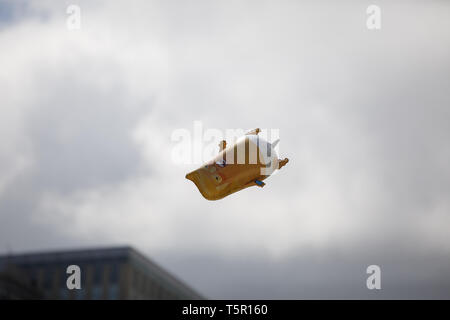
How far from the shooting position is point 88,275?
153 m

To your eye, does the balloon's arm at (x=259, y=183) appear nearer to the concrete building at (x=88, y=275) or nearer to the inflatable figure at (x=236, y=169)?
the inflatable figure at (x=236, y=169)

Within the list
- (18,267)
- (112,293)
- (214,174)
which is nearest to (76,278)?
(112,293)

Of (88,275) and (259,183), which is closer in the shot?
(259,183)

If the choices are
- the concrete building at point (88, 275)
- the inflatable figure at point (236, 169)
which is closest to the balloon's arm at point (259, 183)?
the inflatable figure at point (236, 169)

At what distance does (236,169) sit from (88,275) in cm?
11154

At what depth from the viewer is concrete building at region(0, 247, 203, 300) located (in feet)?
486

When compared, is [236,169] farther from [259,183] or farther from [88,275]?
[88,275]

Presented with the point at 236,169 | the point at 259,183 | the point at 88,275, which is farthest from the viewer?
the point at 88,275

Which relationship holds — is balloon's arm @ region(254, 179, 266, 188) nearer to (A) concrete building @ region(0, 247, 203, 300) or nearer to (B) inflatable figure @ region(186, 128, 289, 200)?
(B) inflatable figure @ region(186, 128, 289, 200)

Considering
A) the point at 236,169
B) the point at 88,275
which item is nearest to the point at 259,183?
the point at 236,169

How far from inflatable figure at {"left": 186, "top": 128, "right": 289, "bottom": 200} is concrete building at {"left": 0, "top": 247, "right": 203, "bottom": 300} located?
99.9 m

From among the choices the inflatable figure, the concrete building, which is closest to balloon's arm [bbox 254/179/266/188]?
the inflatable figure

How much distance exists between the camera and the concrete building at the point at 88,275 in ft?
486
